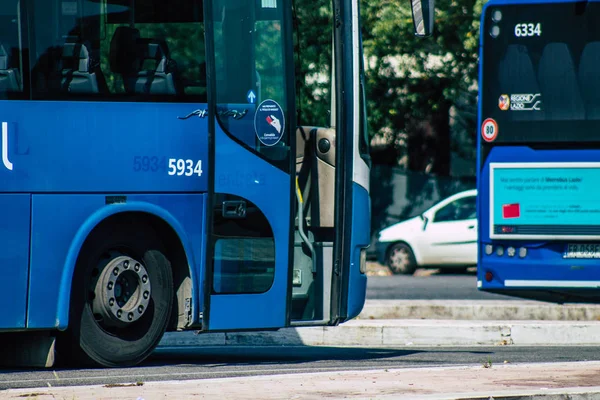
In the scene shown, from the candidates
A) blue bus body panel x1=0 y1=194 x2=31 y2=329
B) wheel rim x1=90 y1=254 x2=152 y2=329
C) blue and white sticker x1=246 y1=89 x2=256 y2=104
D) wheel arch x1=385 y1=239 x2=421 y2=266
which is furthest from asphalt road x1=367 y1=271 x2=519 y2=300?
blue bus body panel x1=0 y1=194 x2=31 y2=329

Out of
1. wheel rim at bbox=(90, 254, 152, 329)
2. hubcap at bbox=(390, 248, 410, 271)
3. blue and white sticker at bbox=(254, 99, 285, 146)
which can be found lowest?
hubcap at bbox=(390, 248, 410, 271)

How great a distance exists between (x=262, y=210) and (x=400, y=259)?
49.1ft

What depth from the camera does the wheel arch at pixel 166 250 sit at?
8.50 meters

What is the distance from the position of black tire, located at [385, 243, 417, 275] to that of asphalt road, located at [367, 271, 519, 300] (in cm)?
81

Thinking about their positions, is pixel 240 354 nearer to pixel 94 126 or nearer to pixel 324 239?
pixel 324 239

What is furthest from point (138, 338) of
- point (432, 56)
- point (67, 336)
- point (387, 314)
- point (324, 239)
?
point (432, 56)

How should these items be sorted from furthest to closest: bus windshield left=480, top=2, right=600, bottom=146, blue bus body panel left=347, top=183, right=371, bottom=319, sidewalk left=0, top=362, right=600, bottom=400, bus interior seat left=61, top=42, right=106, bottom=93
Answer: bus windshield left=480, top=2, right=600, bottom=146 < blue bus body panel left=347, top=183, right=371, bottom=319 < bus interior seat left=61, top=42, right=106, bottom=93 < sidewalk left=0, top=362, right=600, bottom=400

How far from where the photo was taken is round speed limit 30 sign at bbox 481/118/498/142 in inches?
523

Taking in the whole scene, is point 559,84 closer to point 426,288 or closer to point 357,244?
point 357,244

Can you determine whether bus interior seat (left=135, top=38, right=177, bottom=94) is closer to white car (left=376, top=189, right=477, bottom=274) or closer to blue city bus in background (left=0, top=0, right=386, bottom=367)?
blue city bus in background (left=0, top=0, right=386, bottom=367)

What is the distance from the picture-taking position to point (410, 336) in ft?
39.3

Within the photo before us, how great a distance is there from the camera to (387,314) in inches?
535

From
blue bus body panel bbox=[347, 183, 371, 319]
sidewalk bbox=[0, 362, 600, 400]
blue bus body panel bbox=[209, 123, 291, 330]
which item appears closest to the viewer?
sidewalk bbox=[0, 362, 600, 400]

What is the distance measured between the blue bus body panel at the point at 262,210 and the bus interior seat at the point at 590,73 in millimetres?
5129
